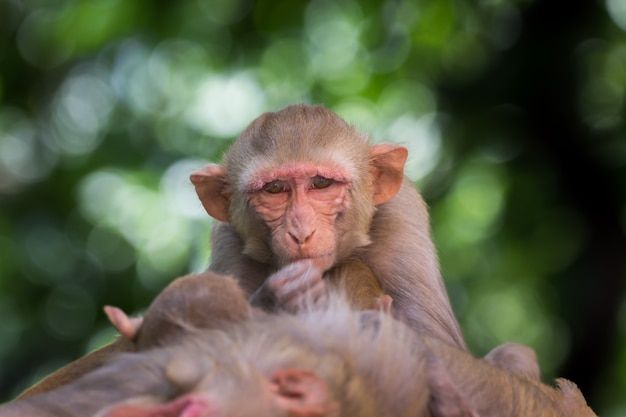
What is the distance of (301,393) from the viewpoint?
228cm

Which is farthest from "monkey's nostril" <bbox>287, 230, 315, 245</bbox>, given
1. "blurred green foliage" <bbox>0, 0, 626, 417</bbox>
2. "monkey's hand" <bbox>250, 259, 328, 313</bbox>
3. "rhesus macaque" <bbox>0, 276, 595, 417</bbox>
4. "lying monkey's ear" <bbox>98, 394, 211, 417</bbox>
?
"blurred green foliage" <bbox>0, 0, 626, 417</bbox>

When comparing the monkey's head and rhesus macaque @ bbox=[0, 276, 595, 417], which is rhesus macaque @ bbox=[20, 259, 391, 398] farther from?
the monkey's head

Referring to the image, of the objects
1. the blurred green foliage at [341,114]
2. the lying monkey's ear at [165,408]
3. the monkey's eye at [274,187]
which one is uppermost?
the lying monkey's ear at [165,408]

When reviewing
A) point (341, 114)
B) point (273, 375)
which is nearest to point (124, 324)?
point (273, 375)

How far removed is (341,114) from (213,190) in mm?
3827

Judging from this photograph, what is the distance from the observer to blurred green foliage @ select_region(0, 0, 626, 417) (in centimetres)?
891

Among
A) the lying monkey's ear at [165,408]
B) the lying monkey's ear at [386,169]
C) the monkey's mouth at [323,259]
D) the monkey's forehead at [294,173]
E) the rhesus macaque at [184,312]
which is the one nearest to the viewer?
the lying monkey's ear at [165,408]

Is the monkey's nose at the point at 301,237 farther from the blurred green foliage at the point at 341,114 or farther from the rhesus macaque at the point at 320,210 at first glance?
the blurred green foliage at the point at 341,114

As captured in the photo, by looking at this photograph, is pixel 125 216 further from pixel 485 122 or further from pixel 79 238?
pixel 485 122

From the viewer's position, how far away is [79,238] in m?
9.36

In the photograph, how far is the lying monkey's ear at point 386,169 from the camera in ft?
15.3

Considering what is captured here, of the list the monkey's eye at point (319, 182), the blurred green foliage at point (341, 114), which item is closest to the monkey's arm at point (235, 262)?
the monkey's eye at point (319, 182)

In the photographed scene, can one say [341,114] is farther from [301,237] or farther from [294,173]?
[301,237]

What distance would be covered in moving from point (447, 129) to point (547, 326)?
6.73 feet
